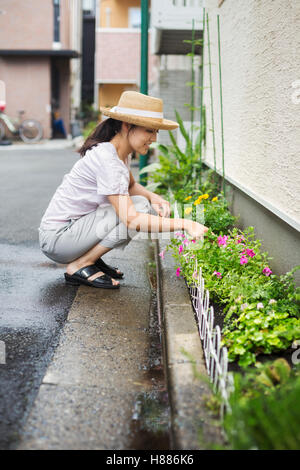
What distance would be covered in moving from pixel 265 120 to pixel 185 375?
225 centimetres

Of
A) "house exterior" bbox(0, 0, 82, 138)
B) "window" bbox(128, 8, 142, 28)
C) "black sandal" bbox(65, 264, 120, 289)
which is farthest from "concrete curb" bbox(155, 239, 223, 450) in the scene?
"window" bbox(128, 8, 142, 28)

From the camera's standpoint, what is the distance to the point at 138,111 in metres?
3.47

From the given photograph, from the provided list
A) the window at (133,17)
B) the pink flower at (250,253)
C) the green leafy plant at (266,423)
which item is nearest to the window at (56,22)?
the window at (133,17)

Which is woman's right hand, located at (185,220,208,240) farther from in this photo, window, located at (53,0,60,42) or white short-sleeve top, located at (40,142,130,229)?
Answer: window, located at (53,0,60,42)

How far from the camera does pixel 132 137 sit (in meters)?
3.56

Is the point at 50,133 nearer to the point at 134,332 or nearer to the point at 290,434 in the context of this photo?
the point at 134,332

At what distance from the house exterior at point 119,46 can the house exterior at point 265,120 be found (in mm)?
12838

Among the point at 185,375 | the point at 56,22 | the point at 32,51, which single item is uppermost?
the point at 56,22

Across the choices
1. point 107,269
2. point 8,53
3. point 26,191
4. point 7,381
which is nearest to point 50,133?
point 8,53

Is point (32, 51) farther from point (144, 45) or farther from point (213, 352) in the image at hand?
point (213, 352)

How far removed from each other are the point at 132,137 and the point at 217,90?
291 cm

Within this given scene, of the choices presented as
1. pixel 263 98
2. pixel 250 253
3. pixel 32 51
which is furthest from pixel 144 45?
pixel 32 51

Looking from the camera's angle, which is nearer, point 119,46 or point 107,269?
point 107,269

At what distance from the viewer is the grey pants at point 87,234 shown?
3.79 metres
